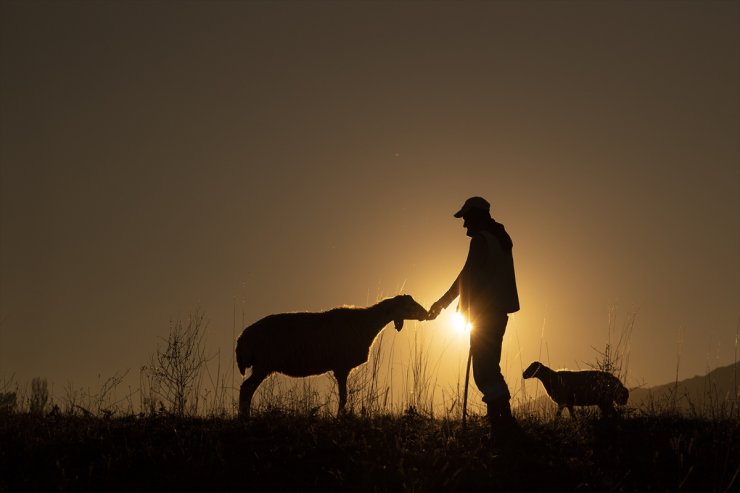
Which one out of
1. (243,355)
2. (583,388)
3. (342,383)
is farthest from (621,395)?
(243,355)

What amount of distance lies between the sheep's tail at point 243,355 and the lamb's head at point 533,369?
6028 mm

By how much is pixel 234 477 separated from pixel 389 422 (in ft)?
9.30

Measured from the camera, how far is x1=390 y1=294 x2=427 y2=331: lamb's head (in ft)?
44.5

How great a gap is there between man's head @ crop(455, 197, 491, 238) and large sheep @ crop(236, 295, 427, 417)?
11.3 ft

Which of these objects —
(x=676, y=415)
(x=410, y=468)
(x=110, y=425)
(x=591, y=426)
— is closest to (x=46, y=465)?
(x=110, y=425)

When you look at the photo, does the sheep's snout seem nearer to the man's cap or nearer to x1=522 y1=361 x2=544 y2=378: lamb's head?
x1=522 y1=361 x2=544 y2=378: lamb's head

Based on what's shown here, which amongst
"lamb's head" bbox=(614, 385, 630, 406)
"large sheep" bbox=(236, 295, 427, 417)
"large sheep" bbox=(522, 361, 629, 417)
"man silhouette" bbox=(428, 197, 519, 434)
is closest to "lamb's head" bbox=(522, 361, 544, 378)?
→ "large sheep" bbox=(522, 361, 629, 417)

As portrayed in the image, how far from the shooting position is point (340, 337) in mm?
12555

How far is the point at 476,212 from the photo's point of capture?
10.1 meters

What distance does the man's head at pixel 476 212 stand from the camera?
10.1 metres

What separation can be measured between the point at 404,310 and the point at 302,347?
7.15ft

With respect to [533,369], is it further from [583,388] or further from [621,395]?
[621,395]

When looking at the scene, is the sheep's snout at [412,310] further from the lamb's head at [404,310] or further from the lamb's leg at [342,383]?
the lamb's leg at [342,383]

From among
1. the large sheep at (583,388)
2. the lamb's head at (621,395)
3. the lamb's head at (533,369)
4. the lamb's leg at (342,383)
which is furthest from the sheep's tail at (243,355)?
the lamb's head at (533,369)
